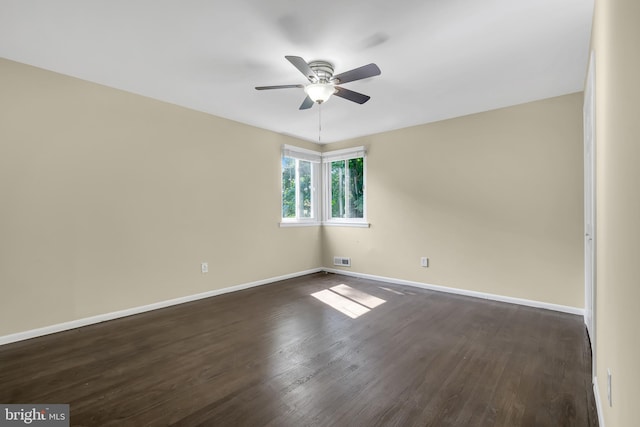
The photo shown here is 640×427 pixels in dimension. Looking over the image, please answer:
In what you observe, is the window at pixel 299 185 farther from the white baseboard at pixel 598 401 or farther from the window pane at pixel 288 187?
the white baseboard at pixel 598 401

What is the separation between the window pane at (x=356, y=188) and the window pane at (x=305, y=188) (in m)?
0.73

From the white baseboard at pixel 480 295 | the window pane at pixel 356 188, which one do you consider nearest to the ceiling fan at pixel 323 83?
the window pane at pixel 356 188

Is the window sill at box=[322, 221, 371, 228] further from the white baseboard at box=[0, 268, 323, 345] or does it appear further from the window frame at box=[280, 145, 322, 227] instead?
the white baseboard at box=[0, 268, 323, 345]

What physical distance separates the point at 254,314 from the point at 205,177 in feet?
6.14

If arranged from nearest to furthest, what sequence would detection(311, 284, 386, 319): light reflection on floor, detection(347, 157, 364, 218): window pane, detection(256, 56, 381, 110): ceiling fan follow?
detection(256, 56, 381, 110): ceiling fan < detection(311, 284, 386, 319): light reflection on floor < detection(347, 157, 364, 218): window pane

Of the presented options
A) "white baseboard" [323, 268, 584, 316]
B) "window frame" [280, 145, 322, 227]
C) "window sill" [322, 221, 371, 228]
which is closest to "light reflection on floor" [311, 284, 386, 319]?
"white baseboard" [323, 268, 584, 316]

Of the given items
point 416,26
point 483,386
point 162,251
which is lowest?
point 483,386

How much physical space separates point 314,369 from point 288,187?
136 inches

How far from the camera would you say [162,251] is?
3590 millimetres

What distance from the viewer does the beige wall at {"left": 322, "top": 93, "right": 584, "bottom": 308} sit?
132 inches

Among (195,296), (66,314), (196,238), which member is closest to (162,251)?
(196,238)

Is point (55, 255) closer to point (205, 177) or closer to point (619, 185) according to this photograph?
point (205, 177)

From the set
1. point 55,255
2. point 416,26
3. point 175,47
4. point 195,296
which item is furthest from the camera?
point 195,296

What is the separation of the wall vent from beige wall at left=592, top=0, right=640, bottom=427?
386 centimetres
